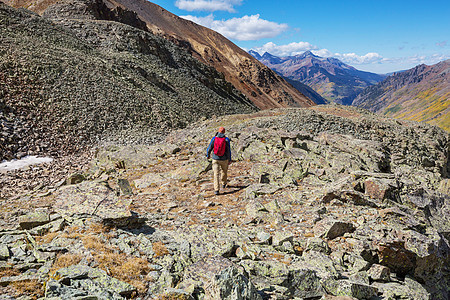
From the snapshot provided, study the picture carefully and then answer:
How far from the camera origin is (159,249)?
24.2ft

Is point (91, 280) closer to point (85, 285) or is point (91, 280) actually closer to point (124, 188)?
point (85, 285)

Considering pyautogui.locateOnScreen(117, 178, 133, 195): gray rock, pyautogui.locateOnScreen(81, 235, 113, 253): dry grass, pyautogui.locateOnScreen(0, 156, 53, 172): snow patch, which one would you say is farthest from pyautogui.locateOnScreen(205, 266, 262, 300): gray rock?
pyautogui.locateOnScreen(0, 156, 53, 172): snow patch

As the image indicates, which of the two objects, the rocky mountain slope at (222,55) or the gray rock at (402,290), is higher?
the rocky mountain slope at (222,55)

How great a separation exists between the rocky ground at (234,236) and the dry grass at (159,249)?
4cm

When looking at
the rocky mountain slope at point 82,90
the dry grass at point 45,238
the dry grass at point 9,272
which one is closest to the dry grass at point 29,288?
the dry grass at point 9,272

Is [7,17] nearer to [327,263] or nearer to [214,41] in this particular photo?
[327,263]

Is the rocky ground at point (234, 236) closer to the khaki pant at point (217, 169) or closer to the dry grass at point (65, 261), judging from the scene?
the dry grass at point (65, 261)

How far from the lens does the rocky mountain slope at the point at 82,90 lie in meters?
26.4

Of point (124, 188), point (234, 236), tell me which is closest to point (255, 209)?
point (234, 236)

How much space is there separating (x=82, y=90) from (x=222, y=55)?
112 meters

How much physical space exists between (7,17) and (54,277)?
5140 centimetres

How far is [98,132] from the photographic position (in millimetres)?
30094

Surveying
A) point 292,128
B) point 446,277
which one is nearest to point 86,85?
point 292,128

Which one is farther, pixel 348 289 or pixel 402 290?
pixel 402 290
